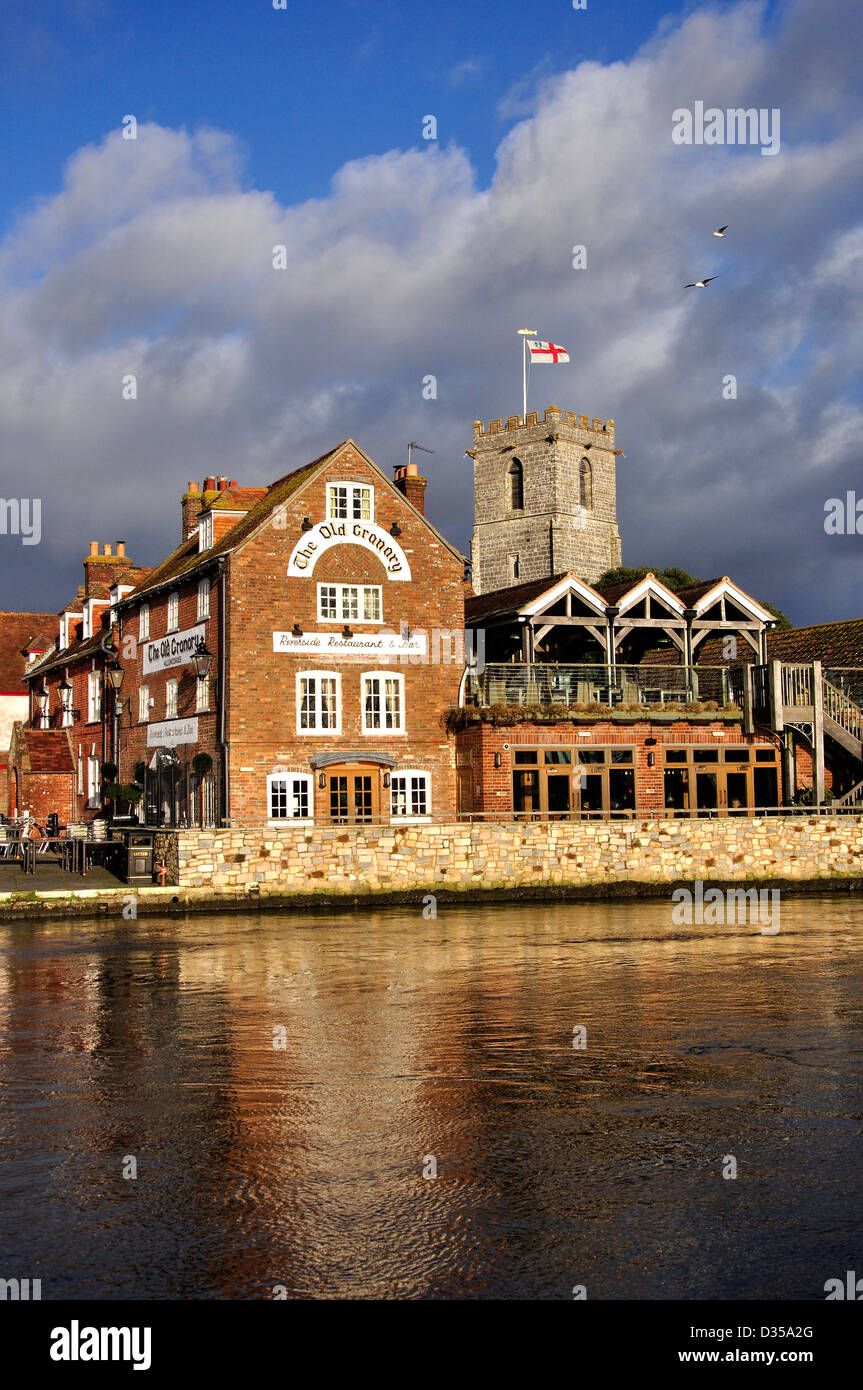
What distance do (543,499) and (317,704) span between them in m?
62.0

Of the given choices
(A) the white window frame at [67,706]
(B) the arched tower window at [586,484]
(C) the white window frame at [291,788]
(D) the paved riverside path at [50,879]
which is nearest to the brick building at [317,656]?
(C) the white window frame at [291,788]

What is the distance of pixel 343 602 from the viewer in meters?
32.0

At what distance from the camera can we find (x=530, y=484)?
91.6 metres

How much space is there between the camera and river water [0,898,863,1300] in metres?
7.05

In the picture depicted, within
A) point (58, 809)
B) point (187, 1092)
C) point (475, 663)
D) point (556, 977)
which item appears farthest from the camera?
point (58, 809)

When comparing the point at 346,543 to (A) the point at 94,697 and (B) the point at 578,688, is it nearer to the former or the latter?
(B) the point at 578,688

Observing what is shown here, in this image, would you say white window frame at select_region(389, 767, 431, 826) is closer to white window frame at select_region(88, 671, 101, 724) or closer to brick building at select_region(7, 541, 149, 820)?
brick building at select_region(7, 541, 149, 820)

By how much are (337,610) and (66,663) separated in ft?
51.3

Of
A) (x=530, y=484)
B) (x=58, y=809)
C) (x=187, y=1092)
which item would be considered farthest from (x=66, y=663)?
(x=530, y=484)

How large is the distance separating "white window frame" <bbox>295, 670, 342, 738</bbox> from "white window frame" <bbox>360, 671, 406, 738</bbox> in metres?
0.69

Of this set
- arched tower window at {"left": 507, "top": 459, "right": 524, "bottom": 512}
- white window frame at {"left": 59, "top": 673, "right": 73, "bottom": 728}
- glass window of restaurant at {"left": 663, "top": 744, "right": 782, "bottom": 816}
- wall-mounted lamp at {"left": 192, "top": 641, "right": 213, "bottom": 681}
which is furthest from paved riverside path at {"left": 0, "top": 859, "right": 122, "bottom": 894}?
arched tower window at {"left": 507, "top": 459, "right": 524, "bottom": 512}

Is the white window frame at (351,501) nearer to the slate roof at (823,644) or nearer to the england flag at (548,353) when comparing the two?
the slate roof at (823,644)

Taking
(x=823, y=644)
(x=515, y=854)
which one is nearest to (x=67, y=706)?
(x=515, y=854)
